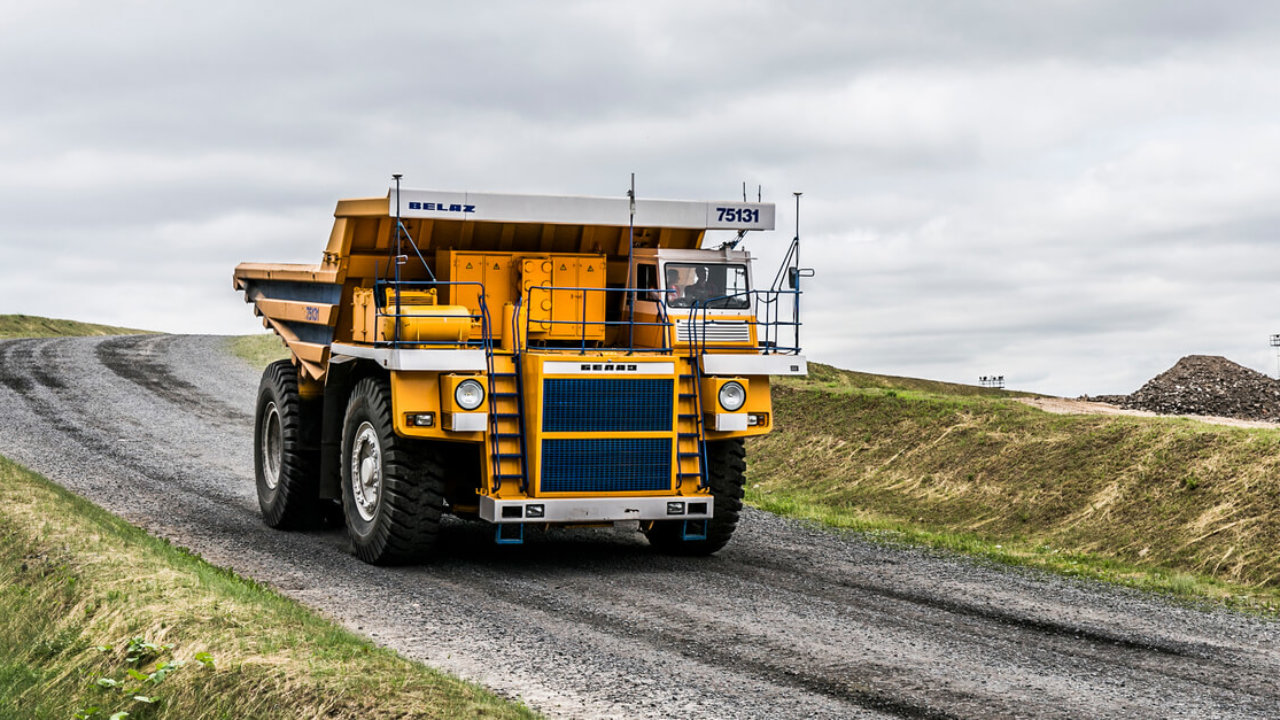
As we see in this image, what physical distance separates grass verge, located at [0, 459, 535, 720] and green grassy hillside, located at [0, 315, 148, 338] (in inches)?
1615

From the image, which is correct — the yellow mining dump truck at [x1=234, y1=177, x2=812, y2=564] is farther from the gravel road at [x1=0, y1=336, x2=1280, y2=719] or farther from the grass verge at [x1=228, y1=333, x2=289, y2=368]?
the grass verge at [x1=228, y1=333, x2=289, y2=368]

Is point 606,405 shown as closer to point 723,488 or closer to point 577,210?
point 723,488

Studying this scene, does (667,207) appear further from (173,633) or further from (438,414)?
(173,633)

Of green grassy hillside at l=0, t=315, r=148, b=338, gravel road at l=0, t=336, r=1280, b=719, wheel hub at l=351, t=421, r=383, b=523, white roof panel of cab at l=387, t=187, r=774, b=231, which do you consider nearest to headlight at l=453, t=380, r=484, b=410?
wheel hub at l=351, t=421, r=383, b=523

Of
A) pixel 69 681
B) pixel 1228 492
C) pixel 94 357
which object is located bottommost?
pixel 69 681

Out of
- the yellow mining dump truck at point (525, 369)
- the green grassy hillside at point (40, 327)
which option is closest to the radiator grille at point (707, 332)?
the yellow mining dump truck at point (525, 369)

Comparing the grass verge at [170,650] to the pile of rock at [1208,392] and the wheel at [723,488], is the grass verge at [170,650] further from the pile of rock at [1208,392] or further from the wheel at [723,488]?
the pile of rock at [1208,392]

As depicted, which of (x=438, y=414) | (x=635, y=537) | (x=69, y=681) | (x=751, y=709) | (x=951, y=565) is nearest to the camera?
(x=751, y=709)

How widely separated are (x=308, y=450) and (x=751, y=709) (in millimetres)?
8722

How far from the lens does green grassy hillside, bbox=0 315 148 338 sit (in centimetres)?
5034

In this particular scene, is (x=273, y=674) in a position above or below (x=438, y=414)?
below

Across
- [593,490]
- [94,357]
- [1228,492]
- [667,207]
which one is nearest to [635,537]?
[593,490]

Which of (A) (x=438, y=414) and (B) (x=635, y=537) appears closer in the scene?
(A) (x=438, y=414)

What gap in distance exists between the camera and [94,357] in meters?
35.6
